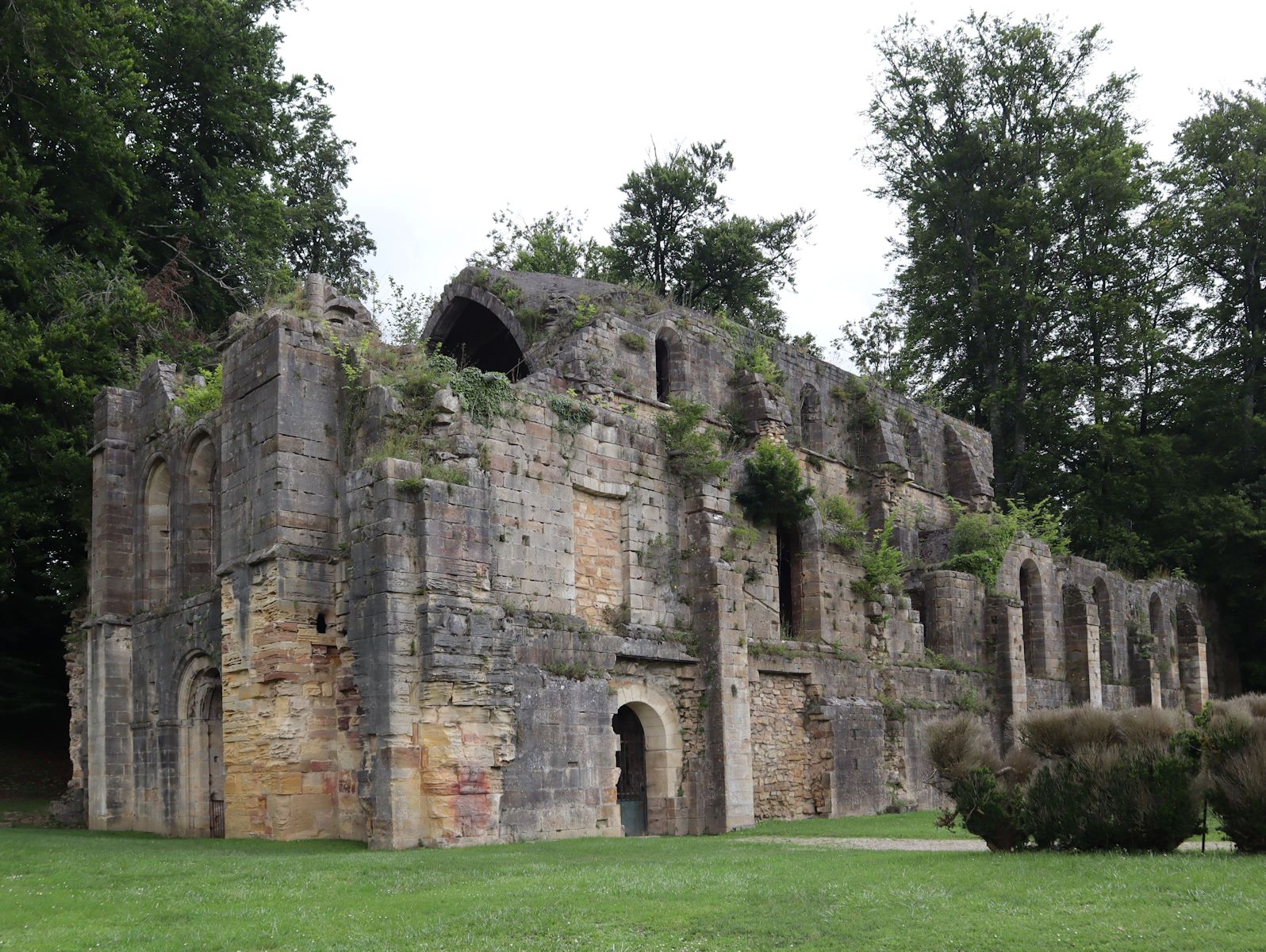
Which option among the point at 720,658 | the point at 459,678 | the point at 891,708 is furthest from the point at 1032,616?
the point at 459,678

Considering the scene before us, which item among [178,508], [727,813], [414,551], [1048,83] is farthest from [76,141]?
[1048,83]

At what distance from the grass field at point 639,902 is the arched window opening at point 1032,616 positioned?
1761 centimetres

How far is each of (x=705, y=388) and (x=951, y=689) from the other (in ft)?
25.7

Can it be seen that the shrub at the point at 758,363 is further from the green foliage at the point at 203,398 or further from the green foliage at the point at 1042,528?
the green foliage at the point at 203,398

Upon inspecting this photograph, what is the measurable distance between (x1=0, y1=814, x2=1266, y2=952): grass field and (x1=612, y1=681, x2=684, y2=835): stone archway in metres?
5.20

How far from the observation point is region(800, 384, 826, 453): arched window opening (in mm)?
29406

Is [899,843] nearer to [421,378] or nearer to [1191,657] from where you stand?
[421,378]

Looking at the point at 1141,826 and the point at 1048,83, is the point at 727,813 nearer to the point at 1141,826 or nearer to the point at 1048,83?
the point at 1141,826

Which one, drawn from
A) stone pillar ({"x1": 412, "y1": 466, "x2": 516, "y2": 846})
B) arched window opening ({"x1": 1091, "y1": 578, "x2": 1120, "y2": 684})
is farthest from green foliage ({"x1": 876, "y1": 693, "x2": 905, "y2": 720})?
arched window opening ({"x1": 1091, "y1": 578, "x2": 1120, "y2": 684})

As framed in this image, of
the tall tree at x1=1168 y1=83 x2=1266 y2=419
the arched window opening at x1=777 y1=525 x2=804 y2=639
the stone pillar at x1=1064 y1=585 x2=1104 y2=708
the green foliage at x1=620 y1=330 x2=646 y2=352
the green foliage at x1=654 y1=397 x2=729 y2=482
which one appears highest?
the tall tree at x1=1168 y1=83 x2=1266 y2=419

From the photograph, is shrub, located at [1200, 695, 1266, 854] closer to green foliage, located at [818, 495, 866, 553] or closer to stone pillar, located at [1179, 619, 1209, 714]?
green foliage, located at [818, 495, 866, 553]

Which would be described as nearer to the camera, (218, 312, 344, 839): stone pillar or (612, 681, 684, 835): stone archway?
(218, 312, 344, 839): stone pillar

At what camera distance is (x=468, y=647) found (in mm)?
16406

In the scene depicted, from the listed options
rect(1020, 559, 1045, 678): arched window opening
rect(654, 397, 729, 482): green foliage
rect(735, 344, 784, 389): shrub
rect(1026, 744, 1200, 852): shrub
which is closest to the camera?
rect(1026, 744, 1200, 852): shrub
